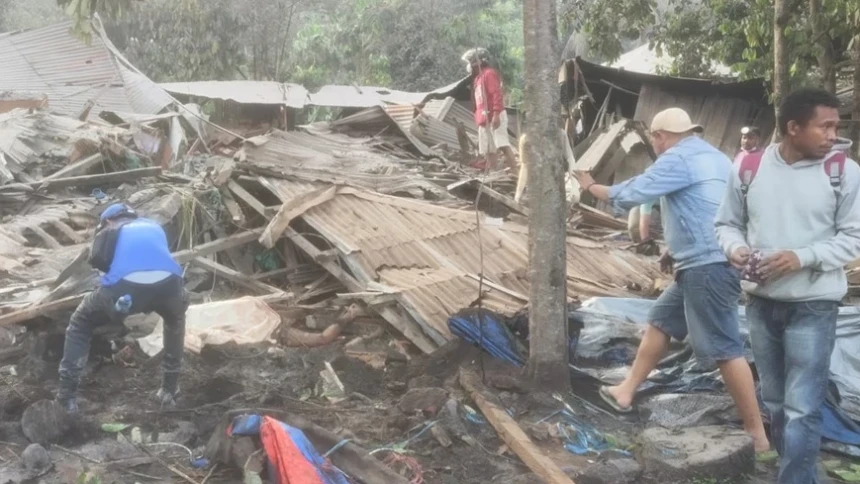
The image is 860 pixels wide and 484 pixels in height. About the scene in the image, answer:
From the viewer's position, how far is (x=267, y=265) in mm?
9047

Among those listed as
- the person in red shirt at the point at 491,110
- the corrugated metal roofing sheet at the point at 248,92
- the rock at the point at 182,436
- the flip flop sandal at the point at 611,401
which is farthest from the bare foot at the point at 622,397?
the corrugated metal roofing sheet at the point at 248,92

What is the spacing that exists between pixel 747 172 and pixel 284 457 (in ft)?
8.42

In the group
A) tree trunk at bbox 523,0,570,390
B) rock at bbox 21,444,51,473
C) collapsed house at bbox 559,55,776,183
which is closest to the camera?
rock at bbox 21,444,51,473

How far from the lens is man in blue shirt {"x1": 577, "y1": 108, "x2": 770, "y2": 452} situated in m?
4.92

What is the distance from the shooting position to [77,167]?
41.3 ft

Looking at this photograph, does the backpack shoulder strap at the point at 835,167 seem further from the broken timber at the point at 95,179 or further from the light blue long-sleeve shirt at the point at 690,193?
the broken timber at the point at 95,179

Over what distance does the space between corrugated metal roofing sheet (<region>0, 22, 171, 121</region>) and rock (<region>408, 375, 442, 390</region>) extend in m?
14.7

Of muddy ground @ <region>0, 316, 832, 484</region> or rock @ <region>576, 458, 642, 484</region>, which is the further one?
muddy ground @ <region>0, 316, 832, 484</region>

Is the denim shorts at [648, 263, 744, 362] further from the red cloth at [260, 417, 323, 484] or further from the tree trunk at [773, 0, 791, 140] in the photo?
the tree trunk at [773, 0, 791, 140]

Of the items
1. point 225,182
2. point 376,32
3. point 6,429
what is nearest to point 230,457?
point 6,429

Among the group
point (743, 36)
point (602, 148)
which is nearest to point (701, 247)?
point (602, 148)

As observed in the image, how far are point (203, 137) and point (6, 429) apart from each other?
14453 millimetres

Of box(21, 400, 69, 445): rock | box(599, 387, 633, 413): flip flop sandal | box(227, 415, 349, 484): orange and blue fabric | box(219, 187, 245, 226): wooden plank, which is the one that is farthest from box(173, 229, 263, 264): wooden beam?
box(599, 387, 633, 413): flip flop sandal

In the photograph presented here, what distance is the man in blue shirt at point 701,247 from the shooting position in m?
4.92
